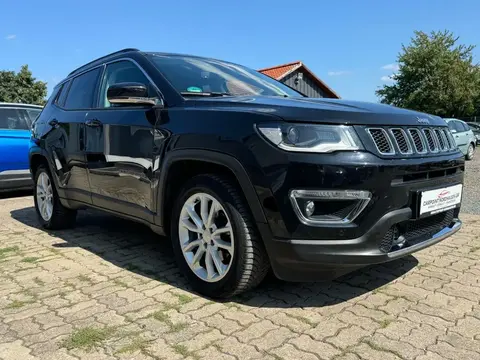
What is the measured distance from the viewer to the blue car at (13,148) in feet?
23.2

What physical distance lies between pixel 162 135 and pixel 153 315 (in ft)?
3.94

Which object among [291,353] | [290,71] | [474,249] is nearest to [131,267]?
[291,353]

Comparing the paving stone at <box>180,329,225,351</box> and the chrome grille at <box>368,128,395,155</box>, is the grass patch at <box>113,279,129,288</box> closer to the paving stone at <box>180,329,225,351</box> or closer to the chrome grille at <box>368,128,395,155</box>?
the paving stone at <box>180,329,225,351</box>

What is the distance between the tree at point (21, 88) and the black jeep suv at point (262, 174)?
35.3 meters

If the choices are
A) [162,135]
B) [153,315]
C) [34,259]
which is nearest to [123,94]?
[162,135]

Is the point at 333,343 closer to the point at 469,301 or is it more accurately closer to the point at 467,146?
the point at 469,301

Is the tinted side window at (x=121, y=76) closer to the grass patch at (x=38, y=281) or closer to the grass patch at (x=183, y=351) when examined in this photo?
the grass patch at (x=38, y=281)

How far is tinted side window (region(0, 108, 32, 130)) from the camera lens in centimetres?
730

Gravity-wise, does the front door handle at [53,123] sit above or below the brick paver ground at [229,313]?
above

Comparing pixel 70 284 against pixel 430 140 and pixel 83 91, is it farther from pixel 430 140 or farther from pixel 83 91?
pixel 430 140

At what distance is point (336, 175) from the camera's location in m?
2.38

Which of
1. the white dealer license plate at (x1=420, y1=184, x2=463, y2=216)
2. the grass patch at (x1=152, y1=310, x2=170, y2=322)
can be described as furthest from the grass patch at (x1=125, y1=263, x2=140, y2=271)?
the white dealer license plate at (x1=420, y1=184, x2=463, y2=216)

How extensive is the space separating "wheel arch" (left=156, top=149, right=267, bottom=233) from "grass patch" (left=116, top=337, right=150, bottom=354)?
90 centimetres

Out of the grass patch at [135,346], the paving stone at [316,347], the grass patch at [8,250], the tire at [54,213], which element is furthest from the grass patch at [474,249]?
the grass patch at [8,250]
